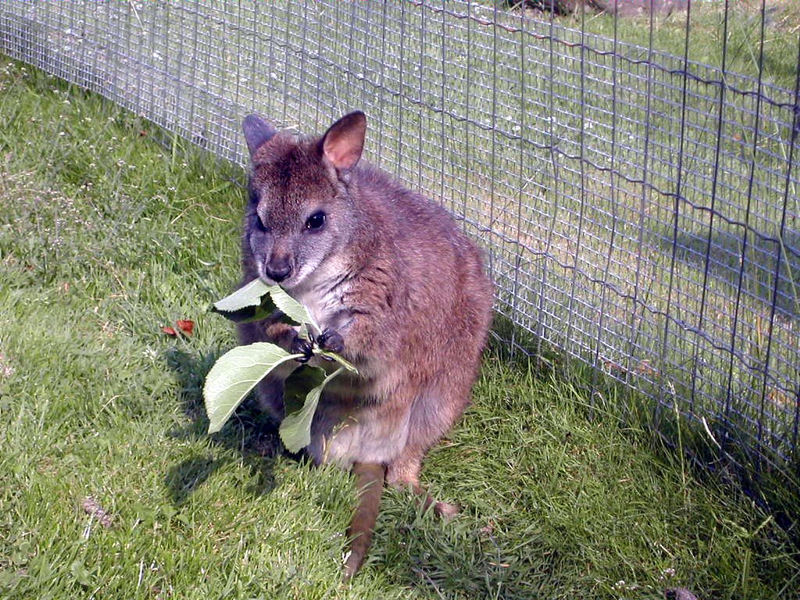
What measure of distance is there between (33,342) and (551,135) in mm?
2130

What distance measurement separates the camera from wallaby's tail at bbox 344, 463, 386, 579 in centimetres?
311

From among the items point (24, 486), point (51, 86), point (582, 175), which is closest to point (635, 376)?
point (582, 175)

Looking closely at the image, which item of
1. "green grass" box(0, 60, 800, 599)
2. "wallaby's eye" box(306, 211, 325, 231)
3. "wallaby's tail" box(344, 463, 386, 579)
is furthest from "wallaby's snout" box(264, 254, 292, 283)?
"wallaby's tail" box(344, 463, 386, 579)

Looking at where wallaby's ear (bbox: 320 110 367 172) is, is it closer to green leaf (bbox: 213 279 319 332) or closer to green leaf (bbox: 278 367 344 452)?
green leaf (bbox: 213 279 319 332)

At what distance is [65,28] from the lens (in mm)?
5980

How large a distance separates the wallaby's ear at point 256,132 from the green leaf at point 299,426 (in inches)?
36.3

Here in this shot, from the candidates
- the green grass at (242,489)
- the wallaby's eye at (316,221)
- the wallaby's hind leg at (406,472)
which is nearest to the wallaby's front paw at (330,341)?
the wallaby's eye at (316,221)

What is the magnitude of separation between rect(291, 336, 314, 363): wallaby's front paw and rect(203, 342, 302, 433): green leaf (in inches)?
1.1

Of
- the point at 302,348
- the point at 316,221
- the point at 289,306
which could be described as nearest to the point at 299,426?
the point at 302,348

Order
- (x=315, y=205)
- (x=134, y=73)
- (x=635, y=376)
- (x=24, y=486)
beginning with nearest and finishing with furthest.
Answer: (x=24, y=486) < (x=315, y=205) < (x=635, y=376) < (x=134, y=73)

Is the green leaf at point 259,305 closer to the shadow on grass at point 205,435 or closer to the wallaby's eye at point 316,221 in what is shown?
the wallaby's eye at point 316,221

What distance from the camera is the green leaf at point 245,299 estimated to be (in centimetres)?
302

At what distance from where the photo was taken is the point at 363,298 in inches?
130

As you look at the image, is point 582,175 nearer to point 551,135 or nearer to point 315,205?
point 551,135
